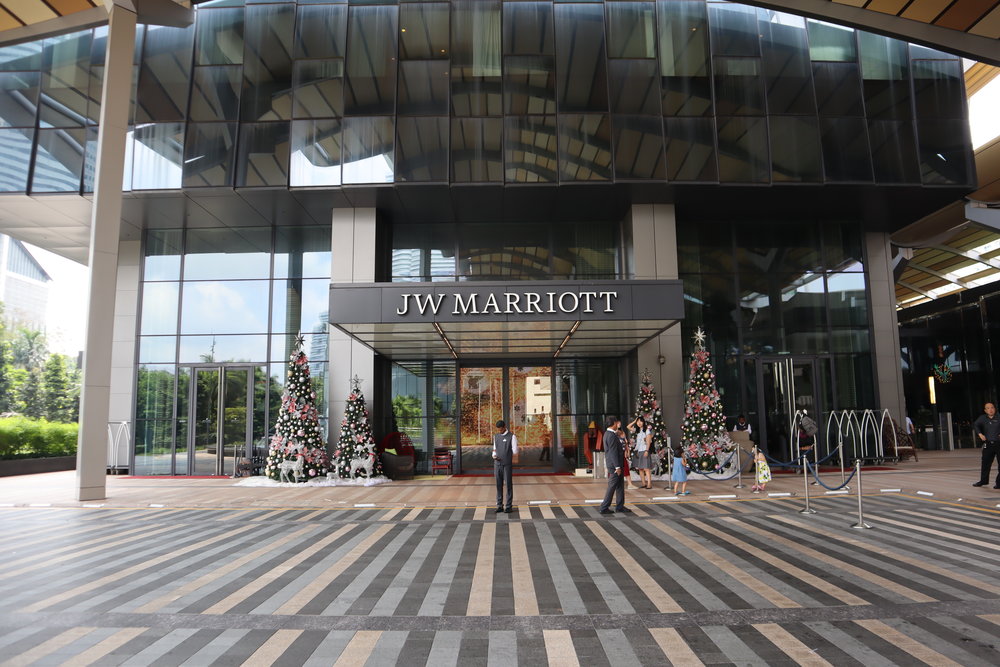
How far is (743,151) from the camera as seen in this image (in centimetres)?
1895

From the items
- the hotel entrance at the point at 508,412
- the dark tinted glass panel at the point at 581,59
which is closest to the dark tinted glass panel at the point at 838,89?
the dark tinted glass panel at the point at 581,59

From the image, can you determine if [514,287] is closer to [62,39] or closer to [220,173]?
[220,173]

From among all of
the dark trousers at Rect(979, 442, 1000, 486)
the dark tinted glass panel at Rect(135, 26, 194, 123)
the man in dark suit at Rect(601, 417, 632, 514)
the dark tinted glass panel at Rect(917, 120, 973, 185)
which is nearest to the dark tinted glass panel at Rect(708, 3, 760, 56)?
the dark tinted glass panel at Rect(917, 120, 973, 185)

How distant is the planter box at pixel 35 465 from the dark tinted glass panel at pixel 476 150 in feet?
60.4

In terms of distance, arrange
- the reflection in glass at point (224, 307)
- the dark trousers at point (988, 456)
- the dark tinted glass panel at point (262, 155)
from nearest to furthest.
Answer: the dark trousers at point (988, 456)
the dark tinted glass panel at point (262, 155)
the reflection in glass at point (224, 307)

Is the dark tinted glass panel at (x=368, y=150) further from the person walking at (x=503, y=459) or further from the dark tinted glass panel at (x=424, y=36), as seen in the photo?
the person walking at (x=503, y=459)

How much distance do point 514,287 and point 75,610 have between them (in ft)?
→ 34.7

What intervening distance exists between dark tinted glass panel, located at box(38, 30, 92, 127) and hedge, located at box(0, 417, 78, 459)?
422 inches

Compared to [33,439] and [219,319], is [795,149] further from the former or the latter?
[33,439]

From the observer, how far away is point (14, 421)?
22156mm

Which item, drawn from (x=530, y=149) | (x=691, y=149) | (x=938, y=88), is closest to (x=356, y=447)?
(x=530, y=149)

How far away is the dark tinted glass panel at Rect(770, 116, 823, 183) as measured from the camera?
18828mm

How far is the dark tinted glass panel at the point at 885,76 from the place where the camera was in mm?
19375

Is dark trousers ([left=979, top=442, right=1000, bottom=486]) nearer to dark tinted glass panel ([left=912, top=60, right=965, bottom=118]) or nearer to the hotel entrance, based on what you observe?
dark tinted glass panel ([left=912, top=60, right=965, bottom=118])
